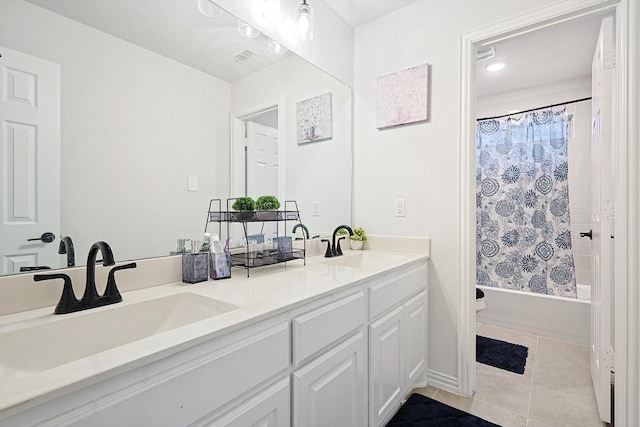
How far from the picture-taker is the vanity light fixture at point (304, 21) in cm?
169

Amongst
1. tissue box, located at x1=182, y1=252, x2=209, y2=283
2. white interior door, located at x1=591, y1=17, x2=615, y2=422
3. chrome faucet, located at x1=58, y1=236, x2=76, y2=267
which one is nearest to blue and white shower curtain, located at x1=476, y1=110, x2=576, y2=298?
white interior door, located at x1=591, y1=17, x2=615, y2=422

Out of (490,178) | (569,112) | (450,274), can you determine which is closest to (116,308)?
(450,274)

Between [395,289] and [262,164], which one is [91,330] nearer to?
[262,164]

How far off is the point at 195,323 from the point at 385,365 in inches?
40.3

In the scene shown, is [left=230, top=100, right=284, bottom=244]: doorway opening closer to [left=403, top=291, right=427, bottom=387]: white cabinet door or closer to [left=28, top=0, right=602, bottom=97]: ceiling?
[left=28, top=0, right=602, bottom=97]: ceiling

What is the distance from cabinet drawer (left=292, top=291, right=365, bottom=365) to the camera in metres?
1.00

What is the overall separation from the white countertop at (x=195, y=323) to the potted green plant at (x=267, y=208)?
0.25 metres

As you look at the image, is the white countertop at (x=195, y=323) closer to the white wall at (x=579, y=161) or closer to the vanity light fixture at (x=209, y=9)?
the vanity light fixture at (x=209, y=9)

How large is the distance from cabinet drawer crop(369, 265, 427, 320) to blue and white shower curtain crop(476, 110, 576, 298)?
1.76 metres

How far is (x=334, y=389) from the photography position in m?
1.15

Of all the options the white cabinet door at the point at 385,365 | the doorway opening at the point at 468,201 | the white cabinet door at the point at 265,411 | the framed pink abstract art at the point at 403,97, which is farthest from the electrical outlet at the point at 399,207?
the white cabinet door at the point at 265,411

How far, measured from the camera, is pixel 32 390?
1.67 ft

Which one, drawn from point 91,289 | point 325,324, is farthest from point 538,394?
point 91,289

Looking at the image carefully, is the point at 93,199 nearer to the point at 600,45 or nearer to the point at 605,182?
the point at 605,182
